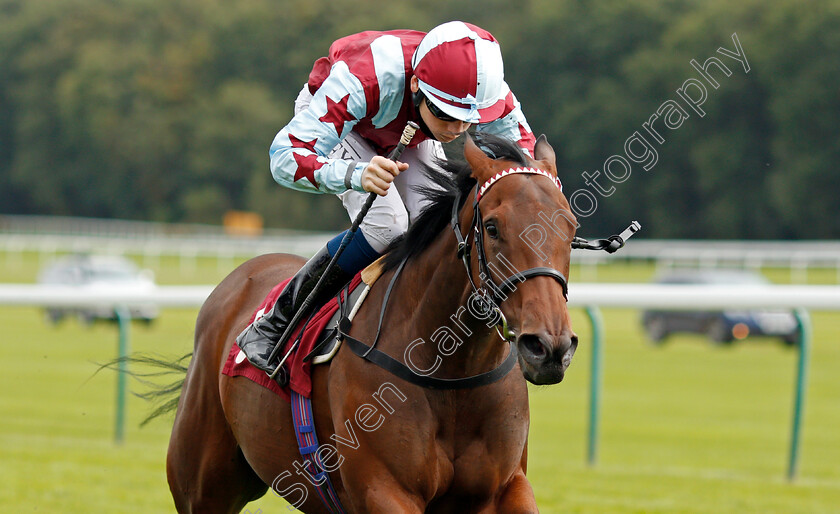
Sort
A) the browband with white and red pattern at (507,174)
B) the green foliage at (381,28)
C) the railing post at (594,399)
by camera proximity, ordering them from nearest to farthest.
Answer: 1. the browband with white and red pattern at (507,174)
2. the railing post at (594,399)
3. the green foliage at (381,28)

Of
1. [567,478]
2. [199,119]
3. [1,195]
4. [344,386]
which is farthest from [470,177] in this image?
[1,195]

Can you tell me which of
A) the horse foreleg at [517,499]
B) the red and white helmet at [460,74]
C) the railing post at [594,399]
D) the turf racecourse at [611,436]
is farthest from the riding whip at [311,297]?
the railing post at [594,399]

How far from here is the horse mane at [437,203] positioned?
9.96ft

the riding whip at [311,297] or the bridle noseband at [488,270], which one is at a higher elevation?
the bridle noseband at [488,270]

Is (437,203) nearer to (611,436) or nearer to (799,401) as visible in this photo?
(799,401)

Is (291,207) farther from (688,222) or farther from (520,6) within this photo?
(688,222)

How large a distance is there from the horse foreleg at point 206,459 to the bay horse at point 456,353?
0.58 meters

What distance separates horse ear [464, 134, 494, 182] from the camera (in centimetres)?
285

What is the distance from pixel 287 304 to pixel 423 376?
769 mm

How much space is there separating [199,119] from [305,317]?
49048mm

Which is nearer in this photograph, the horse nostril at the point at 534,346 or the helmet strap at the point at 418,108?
the horse nostril at the point at 534,346

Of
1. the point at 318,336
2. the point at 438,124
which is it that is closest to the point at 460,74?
the point at 438,124

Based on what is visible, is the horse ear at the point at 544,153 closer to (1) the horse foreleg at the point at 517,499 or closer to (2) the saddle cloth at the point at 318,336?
(2) the saddle cloth at the point at 318,336

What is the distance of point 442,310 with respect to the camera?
2996 mm
